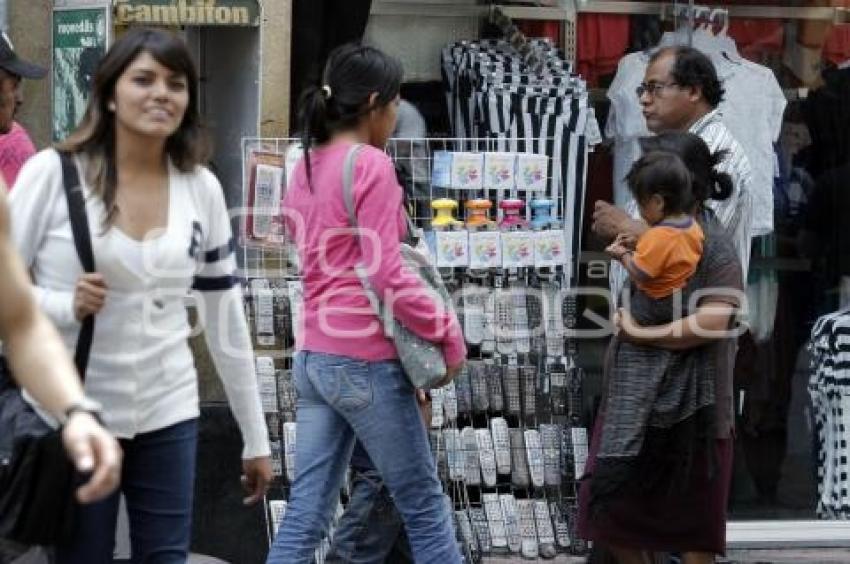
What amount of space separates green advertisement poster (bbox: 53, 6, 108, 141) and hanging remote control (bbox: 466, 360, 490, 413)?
5.51 feet

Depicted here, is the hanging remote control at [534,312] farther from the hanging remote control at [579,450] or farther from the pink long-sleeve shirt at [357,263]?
the pink long-sleeve shirt at [357,263]

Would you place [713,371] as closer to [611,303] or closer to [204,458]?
[611,303]

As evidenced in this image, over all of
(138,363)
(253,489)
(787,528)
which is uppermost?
(138,363)

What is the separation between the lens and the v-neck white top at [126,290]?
15.6 feet

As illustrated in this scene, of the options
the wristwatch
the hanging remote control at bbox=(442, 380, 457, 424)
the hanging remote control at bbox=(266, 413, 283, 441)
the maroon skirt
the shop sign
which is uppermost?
the shop sign

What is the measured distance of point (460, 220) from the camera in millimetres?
7434

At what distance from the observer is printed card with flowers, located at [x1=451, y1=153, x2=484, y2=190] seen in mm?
7281

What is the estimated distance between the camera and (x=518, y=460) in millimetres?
7531

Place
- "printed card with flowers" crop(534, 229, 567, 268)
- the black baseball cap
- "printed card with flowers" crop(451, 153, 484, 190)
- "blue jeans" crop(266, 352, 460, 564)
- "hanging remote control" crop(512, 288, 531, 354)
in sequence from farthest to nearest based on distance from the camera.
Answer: "hanging remote control" crop(512, 288, 531, 354)
"printed card with flowers" crop(534, 229, 567, 268)
"printed card with flowers" crop(451, 153, 484, 190)
the black baseball cap
"blue jeans" crop(266, 352, 460, 564)

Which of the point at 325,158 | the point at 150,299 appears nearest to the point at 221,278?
the point at 150,299

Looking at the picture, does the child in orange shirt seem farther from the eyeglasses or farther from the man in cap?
the man in cap

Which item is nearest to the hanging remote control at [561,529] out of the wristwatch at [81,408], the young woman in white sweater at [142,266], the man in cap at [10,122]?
the man in cap at [10,122]

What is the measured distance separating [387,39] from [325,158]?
216 centimetres

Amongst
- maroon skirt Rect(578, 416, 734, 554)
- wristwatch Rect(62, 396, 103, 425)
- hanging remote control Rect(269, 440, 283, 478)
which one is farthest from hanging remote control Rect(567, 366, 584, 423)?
wristwatch Rect(62, 396, 103, 425)
